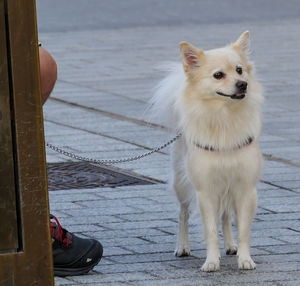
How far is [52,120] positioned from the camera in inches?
355

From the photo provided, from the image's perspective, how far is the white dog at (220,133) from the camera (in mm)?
4750

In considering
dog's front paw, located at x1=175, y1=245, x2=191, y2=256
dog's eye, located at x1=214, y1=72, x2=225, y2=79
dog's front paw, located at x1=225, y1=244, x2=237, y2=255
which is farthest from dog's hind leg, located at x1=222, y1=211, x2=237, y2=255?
dog's eye, located at x1=214, y1=72, x2=225, y2=79

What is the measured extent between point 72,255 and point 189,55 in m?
1.21

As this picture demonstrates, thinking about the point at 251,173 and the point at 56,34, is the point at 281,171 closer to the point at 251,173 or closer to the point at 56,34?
the point at 251,173

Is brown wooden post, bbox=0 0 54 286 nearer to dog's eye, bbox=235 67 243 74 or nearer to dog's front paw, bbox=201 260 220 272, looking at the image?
dog's front paw, bbox=201 260 220 272

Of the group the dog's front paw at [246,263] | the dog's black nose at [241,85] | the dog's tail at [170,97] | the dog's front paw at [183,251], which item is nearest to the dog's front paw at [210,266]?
the dog's front paw at [246,263]

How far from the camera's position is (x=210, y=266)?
4789 millimetres

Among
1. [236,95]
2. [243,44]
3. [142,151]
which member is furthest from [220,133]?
[142,151]

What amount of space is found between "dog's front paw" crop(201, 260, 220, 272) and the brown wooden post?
3.85 ft

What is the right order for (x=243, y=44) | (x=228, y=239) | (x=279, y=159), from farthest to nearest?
(x=279, y=159) → (x=228, y=239) → (x=243, y=44)

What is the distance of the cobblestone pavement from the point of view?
4.87 meters

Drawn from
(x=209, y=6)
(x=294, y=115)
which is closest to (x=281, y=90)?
(x=294, y=115)

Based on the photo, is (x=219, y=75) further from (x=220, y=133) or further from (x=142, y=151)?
(x=142, y=151)

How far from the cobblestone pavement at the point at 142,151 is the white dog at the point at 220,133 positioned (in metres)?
0.26
